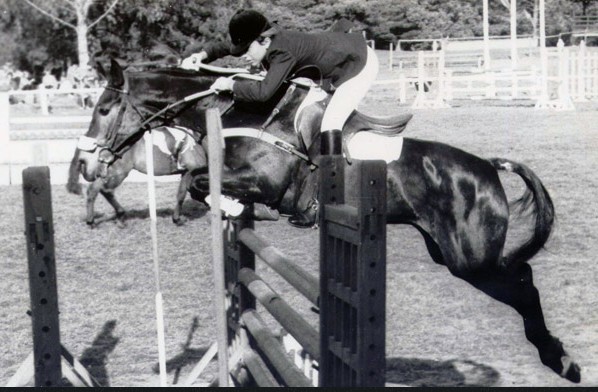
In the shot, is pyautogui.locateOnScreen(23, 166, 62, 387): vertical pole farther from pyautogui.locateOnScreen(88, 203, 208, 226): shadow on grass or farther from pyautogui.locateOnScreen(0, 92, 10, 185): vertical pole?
pyautogui.locateOnScreen(0, 92, 10, 185): vertical pole

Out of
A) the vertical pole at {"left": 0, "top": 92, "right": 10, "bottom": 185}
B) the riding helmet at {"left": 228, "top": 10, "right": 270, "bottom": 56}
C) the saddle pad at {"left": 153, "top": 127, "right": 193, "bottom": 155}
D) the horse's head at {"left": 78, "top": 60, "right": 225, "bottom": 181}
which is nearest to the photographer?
the riding helmet at {"left": 228, "top": 10, "right": 270, "bottom": 56}

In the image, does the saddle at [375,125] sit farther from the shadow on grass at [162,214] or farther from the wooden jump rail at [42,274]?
the shadow on grass at [162,214]

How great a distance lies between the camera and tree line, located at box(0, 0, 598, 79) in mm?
9758

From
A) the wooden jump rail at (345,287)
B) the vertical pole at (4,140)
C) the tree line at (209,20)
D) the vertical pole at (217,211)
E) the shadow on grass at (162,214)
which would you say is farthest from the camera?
the vertical pole at (4,140)

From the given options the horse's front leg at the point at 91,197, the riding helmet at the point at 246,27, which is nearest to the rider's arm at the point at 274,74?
the riding helmet at the point at 246,27

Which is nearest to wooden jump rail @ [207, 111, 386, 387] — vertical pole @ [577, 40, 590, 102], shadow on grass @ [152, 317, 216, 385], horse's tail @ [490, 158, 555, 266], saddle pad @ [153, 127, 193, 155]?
shadow on grass @ [152, 317, 216, 385]

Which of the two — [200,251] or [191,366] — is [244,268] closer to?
[191,366]

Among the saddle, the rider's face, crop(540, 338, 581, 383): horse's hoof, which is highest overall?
the rider's face

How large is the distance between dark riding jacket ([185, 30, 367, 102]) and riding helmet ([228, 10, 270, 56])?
0.08 meters

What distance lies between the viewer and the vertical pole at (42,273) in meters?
2.93

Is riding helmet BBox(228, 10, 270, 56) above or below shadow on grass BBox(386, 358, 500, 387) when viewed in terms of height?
above

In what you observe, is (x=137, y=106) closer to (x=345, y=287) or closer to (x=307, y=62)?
(x=307, y=62)

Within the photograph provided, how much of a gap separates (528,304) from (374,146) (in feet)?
3.14

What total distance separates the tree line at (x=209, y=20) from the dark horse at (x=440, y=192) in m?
0.52
